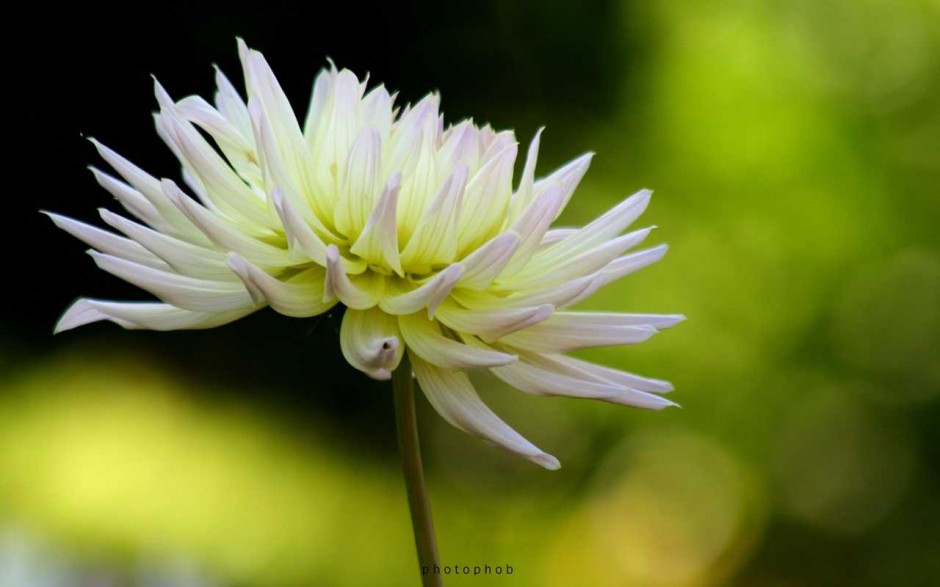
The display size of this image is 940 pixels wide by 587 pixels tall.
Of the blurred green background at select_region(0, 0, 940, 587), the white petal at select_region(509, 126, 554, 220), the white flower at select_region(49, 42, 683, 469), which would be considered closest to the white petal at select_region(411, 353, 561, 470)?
the white flower at select_region(49, 42, 683, 469)

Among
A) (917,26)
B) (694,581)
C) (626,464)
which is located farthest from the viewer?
(917,26)

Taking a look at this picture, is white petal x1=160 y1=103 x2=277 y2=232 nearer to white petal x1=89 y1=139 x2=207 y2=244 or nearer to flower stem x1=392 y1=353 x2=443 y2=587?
white petal x1=89 y1=139 x2=207 y2=244

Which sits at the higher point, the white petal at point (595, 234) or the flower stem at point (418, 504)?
the white petal at point (595, 234)

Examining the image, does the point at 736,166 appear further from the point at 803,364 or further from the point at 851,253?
the point at 803,364

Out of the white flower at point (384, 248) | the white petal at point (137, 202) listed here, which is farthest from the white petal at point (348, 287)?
the white petal at point (137, 202)

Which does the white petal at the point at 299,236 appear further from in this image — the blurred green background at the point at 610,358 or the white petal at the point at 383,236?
the blurred green background at the point at 610,358

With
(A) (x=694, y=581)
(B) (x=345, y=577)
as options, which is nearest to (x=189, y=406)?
(B) (x=345, y=577)

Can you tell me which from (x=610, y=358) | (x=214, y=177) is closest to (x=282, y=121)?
(x=214, y=177)
